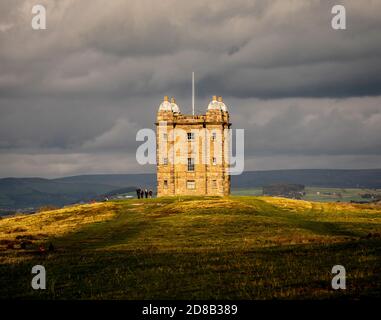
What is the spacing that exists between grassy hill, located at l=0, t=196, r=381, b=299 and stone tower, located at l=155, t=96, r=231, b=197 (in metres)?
18.9

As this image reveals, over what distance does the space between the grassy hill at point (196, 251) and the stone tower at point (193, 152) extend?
61.9 feet

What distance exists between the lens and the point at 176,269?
3319 cm

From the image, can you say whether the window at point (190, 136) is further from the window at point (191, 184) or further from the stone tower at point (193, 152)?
the window at point (191, 184)

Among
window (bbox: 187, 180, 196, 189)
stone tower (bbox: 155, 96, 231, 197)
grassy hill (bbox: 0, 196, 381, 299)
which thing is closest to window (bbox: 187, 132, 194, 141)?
stone tower (bbox: 155, 96, 231, 197)

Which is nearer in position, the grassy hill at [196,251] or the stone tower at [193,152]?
the grassy hill at [196,251]

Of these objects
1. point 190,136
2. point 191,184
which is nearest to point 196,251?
point 190,136

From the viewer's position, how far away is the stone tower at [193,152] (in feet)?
324

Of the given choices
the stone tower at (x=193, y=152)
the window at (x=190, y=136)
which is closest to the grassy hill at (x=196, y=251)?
the stone tower at (x=193, y=152)

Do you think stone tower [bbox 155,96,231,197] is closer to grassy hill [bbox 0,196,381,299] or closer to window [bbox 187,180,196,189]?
window [bbox 187,180,196,189]

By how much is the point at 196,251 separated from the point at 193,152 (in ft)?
189

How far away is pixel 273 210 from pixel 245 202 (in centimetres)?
578

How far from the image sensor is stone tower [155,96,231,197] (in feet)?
324

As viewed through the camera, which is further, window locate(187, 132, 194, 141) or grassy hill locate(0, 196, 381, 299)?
window locate(187, 132, 194, 141)

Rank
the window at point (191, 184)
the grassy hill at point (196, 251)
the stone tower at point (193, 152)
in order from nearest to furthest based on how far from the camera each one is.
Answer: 1. the grassy hill at point (196, 251)
2. the stone tower at point (193, 152)
3. the window at point (191, 184)
